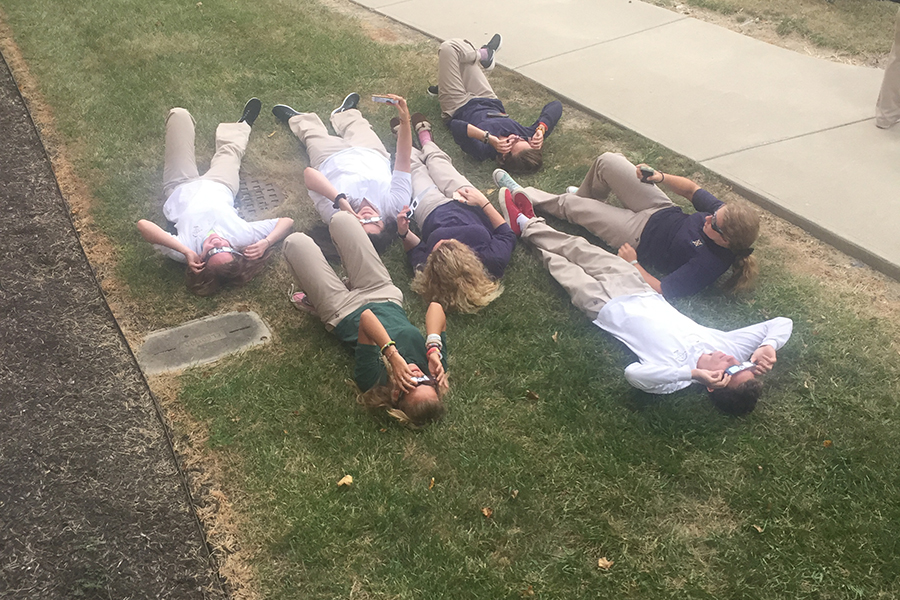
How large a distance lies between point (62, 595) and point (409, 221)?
3.13 m

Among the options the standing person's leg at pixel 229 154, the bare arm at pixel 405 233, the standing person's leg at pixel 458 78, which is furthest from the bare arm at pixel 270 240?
the standing person's leg at pixel 458 78

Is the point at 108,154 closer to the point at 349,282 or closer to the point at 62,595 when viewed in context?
the point at 349,282

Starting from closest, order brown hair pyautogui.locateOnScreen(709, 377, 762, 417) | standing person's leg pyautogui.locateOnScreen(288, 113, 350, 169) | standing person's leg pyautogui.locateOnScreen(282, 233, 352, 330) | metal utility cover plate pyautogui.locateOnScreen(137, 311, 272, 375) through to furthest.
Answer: brown hair pyautogui.locateOnScreen(709, 377, 762, 417), metal utility cover plate pyautogui.locateOnScreen(137, 311, 272, 375), standing person's leg pyautogui.locateOnScreen(282, 233, 352, 330), standing person's leg pyautogui.locateOnScreen(288, 113, 350, 169)

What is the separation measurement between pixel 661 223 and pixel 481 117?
80.7 inches

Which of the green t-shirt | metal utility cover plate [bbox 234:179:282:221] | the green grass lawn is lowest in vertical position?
the green grass lawn

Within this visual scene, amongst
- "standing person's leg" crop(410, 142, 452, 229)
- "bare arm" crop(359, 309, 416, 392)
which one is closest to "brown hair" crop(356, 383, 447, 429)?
"bare arm" crop(359, 309, 416, 392)

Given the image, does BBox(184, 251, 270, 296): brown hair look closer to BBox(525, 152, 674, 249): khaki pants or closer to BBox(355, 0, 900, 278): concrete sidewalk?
BBox(525, 152, 674, 249): khaki pants

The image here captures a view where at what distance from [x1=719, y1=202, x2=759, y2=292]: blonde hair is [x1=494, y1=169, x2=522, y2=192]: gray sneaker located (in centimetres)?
167

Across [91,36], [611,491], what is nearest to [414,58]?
[91,36]

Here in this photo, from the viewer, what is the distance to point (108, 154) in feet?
19.1

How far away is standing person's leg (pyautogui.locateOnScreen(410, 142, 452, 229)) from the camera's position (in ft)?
17.0

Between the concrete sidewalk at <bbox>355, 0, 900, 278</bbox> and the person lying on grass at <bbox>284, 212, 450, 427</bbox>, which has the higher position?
the concrete sidewalk at <bbox>355, 0, 900, 278</bbox>

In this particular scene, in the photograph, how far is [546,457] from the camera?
371cm

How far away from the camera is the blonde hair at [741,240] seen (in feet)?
14.0
